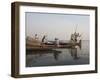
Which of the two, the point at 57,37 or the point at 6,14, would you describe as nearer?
the point at 6,14

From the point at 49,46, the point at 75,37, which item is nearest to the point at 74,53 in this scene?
the point at 75,37

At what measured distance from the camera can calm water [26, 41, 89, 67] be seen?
6.50 ft

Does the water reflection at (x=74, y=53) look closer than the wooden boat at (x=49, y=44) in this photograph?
No

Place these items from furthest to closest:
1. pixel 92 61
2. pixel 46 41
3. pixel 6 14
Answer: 1. pixel 92 61
2. pixel 46 41
3. pixel 6 14

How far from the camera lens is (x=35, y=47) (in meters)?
2.00

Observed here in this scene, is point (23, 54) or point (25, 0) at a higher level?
point (25, 0)

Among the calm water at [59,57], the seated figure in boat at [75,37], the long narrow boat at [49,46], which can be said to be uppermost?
the seated figure in boat at [75,37]

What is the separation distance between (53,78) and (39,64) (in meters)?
0.18

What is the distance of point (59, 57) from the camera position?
207 cm

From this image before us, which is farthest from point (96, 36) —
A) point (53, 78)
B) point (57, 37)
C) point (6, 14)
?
point (6, 14)

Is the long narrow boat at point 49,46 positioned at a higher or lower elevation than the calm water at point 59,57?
higher

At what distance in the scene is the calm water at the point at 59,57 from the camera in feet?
6.50

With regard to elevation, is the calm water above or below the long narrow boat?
below

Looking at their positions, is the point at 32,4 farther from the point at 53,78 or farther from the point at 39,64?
the point at 53,78
